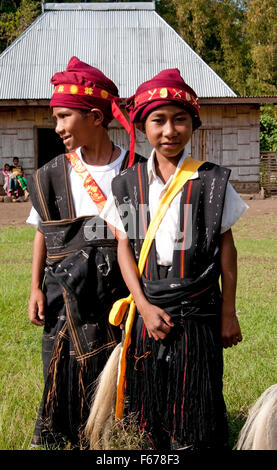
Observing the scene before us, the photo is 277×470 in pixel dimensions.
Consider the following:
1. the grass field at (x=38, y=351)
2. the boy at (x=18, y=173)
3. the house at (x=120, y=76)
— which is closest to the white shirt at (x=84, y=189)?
the grass field at (x=38, y=351)

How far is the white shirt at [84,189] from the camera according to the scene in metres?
2.46

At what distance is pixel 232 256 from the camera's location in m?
2.17

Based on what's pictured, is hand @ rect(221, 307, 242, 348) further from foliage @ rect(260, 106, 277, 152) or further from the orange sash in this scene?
foliage @ rect(260, 106, 277, 152)

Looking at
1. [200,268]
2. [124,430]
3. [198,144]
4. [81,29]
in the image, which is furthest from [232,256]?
[81,29]

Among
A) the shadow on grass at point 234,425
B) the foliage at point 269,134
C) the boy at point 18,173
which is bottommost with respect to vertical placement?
the shadow on grass at point 234,425

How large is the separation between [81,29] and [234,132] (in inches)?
238

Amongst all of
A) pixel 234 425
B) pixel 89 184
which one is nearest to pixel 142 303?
pixel 89 184

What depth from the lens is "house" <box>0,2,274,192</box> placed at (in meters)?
15.9

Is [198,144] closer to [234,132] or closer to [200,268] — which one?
[234,132]

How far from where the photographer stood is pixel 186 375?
2.13 metres

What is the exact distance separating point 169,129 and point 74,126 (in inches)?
20.3

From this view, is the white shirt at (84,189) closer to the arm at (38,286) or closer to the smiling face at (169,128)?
the arm at (38,286)

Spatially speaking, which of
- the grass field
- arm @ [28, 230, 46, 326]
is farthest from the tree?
arm @ [28, 230, 46, 326]

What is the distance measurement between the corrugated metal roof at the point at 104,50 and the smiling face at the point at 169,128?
13.9 metres
